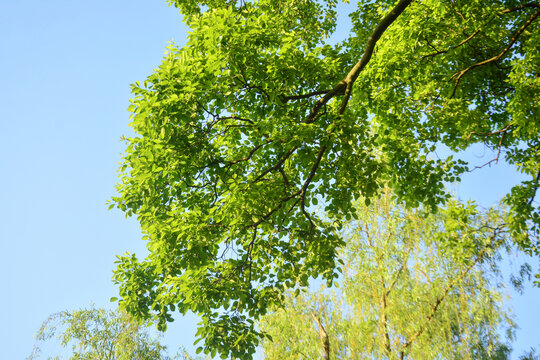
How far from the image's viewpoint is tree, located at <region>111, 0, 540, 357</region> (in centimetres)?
730

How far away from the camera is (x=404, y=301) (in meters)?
14.6

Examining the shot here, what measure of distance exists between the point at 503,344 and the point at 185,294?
12.1m

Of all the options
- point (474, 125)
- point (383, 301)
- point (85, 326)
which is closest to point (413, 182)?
point (474, 125)

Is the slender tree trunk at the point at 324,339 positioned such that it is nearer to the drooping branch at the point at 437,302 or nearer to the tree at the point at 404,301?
the tree at the point at 404,301

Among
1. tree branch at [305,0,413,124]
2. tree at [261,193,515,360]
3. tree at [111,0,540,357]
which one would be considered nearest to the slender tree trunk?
tree at [261,193,515,360]

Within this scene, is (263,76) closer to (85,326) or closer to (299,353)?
(299,353)

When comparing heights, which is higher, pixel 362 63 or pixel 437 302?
pixel 362 63

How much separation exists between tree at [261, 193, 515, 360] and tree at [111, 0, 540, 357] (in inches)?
121

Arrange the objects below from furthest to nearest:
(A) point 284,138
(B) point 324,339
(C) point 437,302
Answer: (B) point 324,339 → (C) point 437,302 → (A) point 284,138

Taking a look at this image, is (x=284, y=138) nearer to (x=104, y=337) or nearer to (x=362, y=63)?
(x=362, y=63)

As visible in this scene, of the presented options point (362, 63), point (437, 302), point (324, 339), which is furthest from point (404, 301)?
point (362, 63)

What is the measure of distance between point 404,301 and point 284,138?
9375 mm

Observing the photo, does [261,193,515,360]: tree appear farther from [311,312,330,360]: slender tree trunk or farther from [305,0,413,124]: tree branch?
[305,0,413,124]: tree branch

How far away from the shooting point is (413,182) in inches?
364
